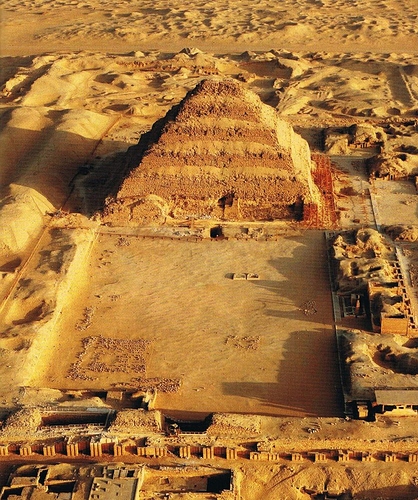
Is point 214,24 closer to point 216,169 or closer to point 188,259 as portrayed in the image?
point 216,169

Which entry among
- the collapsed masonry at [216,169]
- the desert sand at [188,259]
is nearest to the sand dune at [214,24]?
the desert sand at [188,259]

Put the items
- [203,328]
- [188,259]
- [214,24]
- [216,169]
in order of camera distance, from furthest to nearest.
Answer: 1. [214,24]
2. [216,169]
3. [188,259]
4. [203,328]

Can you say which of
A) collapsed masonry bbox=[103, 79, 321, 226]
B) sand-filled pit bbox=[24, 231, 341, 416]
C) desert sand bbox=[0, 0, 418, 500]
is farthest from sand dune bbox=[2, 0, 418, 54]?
sand-filled pit bbox=[24, 231, 341, 416]

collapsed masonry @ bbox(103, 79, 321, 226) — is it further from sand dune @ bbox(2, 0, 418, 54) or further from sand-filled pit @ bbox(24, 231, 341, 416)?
sand dune @ bbox(2, 0, 418, 54)

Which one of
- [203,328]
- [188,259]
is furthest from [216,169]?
[203,328]

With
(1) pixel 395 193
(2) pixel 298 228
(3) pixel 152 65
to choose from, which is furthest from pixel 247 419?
(3) pixel 152 65

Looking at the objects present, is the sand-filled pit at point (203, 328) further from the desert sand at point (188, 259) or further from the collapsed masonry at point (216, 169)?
the collapsed masonry at point (216, 169)
